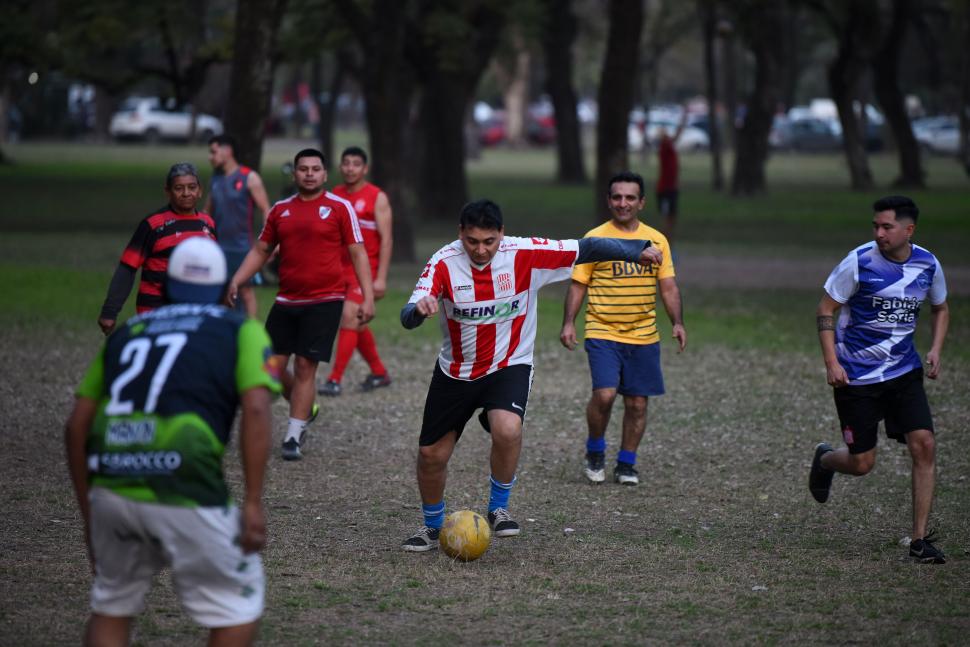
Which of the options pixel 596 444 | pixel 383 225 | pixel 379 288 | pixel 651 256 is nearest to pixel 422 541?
pixel 651 256

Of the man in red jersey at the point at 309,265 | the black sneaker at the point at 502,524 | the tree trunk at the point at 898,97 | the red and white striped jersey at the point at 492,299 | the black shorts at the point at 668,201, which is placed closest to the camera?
the red and white striped jersey at the point at 492,299

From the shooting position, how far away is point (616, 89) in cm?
2344

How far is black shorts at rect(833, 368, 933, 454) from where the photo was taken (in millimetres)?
7691

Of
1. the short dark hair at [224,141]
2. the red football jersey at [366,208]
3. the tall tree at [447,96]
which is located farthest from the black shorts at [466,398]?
the tall tree at [447,96]

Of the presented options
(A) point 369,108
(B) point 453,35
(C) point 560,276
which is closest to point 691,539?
(C) point 560,276

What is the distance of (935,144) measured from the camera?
2670 inches

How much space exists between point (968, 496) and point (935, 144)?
61.9m

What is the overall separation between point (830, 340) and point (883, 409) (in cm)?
50

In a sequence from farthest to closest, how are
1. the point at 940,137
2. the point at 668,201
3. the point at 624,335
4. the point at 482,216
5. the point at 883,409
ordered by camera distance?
the point at 940,137 → the point at 668,201 → the point at 624,335 → the point at 883,409 → the point at 482,216

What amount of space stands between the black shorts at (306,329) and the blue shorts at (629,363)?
178cm

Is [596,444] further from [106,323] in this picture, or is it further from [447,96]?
[447,96]

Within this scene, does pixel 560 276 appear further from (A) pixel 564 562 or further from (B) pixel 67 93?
(B) pixel 67 93

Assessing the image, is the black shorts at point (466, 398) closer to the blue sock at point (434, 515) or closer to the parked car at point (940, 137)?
the blue sock at point (434, 515)

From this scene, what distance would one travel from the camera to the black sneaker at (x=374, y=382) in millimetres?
13320
